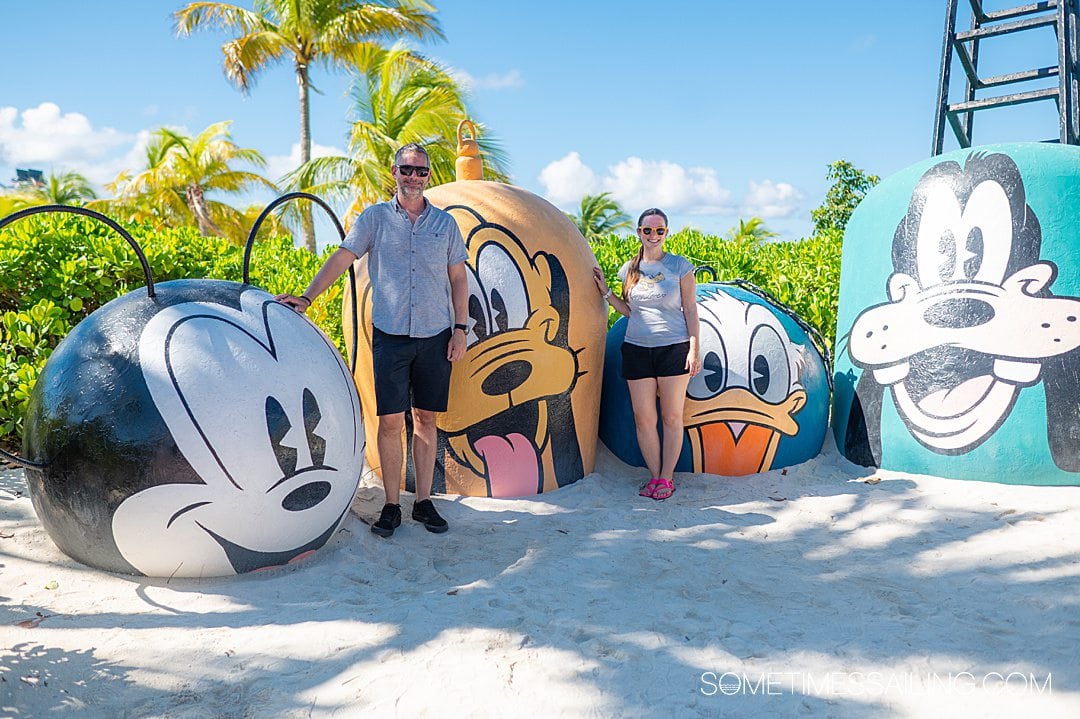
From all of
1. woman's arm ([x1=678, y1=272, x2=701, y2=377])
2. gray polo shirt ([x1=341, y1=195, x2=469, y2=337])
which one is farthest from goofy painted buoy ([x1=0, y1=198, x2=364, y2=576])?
woman's arm ([x1=678, y1=272, x2=701, y2=377])

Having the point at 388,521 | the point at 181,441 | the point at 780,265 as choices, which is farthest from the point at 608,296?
the point at 780,265

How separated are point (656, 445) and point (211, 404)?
2.71 m

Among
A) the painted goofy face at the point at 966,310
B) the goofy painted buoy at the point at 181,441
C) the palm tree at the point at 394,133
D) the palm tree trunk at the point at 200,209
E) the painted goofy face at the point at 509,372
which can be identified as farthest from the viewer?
the palm tree trunk at the point at 200,209

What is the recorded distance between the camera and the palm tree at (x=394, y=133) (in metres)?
20.2

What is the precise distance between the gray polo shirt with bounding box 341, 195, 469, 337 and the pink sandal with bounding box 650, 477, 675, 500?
1711 millimetres

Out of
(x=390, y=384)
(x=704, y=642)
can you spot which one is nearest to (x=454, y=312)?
(x=390, y=384)

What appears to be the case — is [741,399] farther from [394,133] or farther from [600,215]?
[600,215]

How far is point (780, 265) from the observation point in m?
8.62

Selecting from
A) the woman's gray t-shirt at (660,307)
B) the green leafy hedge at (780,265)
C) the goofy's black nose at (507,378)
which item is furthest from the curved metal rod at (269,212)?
the green leafy hedge at (780,265)

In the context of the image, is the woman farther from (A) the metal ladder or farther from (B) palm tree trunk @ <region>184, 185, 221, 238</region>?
(B) palm tree trunk @ <region>184, 185, 221, 238</region>

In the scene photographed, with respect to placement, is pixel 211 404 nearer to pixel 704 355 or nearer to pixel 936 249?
pixel 704 355

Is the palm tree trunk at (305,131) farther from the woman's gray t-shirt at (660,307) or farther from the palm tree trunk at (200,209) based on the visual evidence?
the woman's gray t-shirt at (660,307)

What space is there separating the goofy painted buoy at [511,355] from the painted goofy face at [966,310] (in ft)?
6.73

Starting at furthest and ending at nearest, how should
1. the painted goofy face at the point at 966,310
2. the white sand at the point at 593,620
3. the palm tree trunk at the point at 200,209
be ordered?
1. the palm tree trunk at the point at 200,209
2. the painted goofy face at the point at 966,310
3. the white sand at the point at 593,620
